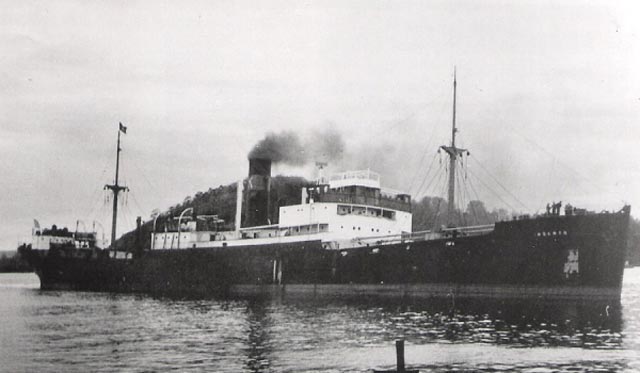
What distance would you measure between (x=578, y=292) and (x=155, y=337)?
57.0 feet

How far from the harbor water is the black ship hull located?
4.10 ft

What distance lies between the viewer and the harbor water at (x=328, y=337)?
1486 cm

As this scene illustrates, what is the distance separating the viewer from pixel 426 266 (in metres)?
32.2

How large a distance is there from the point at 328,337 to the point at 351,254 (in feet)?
51.9

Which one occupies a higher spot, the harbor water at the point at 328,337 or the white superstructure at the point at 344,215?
the white superstructure at the point at 344,215

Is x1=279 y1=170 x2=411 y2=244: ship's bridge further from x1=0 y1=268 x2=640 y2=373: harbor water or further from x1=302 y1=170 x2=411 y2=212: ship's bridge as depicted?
x1=0 y1=268 x2=640 y2=373: harbor water

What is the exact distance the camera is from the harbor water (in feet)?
48.8

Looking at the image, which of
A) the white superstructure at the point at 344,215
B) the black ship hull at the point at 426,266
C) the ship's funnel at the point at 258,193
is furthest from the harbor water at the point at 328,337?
the ship's funnel at the point at 258,193

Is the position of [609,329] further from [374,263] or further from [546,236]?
[374,263]

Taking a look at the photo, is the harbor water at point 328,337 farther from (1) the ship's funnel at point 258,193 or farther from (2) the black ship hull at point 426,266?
(1) the ship's funnel at point 258,193

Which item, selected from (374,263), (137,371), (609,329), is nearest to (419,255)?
(374,263)

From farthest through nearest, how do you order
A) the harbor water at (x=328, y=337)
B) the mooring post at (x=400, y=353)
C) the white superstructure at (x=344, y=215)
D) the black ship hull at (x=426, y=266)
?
the white superstructure at (x=344, y=215)
the black ship hull at (x=426, y=266)
the harbor water at (x=328, y=337)
the mooring post at (x=400, y=353)

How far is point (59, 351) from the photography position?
17000 mm

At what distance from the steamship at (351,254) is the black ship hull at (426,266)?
0.05m
